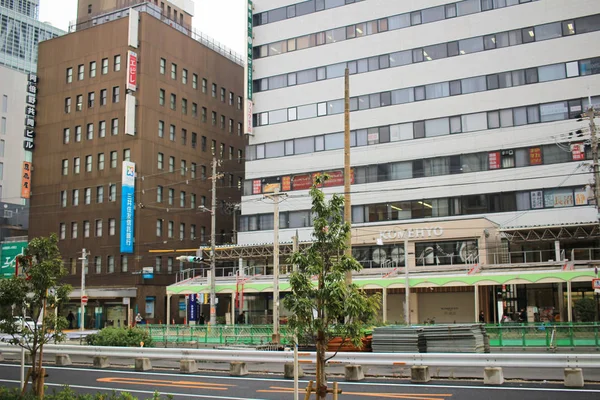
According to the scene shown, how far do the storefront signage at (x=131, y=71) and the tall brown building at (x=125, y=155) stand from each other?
0.10 m

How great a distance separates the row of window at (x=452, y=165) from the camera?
46281 mm

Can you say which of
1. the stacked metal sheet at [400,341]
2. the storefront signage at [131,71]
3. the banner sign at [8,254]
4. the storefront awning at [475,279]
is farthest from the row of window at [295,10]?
the stacked metal sheet at [400,341]

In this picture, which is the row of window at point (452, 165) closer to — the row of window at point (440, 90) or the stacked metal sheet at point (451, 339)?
the row of window at point (440, 90)

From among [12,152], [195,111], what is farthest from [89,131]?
[12,152]

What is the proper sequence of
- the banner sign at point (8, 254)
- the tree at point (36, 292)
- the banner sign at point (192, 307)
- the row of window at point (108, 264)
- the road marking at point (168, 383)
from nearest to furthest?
1. the tree at point (36, 292)
2. the road marking at point (168, 383)
3. the banner sign at point (192, 307)
4. the row of window at point (108, 264)
5. the banner sign at point (8, 254)

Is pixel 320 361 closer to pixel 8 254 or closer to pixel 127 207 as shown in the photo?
pixel 127 207

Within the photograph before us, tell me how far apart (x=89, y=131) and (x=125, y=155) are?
5864 millimetres

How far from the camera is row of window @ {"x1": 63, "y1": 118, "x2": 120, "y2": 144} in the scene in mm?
62812

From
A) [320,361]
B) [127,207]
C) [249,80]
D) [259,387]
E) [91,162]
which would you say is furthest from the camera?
[91,162]

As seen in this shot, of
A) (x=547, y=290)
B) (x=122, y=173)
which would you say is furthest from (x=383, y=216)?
(x=122, y=173)

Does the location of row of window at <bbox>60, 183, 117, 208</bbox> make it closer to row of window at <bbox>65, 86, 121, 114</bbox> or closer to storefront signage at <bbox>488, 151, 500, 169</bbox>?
row of window at <bbox>65, 86, 121, 114</bbox>

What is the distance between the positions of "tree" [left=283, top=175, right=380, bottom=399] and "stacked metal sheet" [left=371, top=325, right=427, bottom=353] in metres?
12.0

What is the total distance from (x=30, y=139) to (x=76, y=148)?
5.71 metres

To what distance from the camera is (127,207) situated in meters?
59.2
